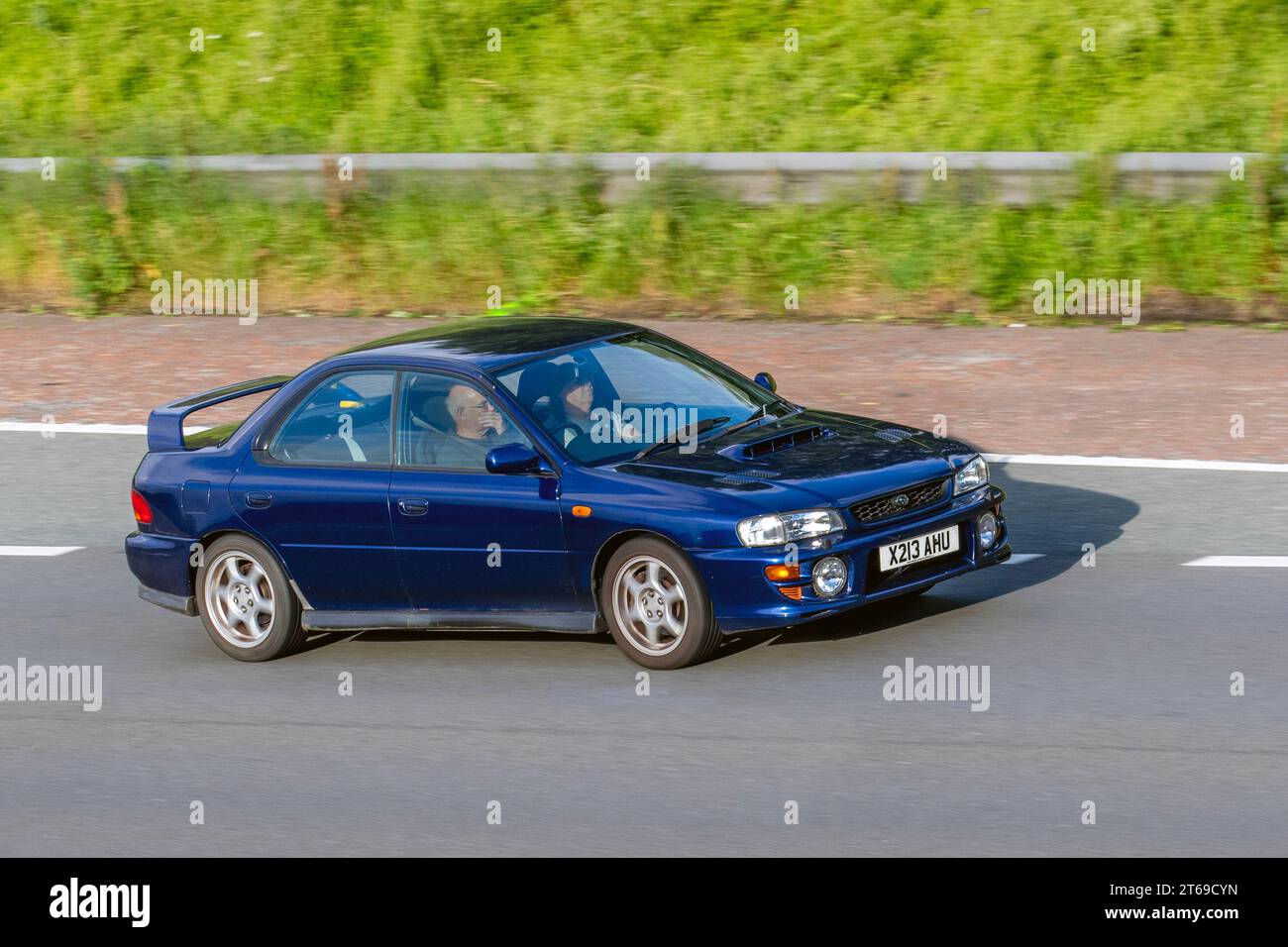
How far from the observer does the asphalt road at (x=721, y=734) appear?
6.35 metres

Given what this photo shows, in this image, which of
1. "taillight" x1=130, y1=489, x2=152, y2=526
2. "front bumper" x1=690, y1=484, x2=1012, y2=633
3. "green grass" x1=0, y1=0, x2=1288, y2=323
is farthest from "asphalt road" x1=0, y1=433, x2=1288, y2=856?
"green grass" x1=0, y1=0, x2=1288, y2=323

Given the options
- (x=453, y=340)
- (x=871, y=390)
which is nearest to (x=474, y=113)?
(x=871, y=390)

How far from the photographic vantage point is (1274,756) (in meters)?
6.71

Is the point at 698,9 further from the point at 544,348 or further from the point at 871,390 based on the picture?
the point at 544,348

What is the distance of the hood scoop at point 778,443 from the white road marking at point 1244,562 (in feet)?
7.22

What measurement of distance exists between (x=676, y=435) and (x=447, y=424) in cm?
104

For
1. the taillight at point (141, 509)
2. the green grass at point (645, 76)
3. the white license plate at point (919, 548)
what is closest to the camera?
the white license plate at point (919, 548)

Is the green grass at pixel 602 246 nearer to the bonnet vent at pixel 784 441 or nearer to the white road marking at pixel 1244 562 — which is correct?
the white road marking at pixel 1244 562

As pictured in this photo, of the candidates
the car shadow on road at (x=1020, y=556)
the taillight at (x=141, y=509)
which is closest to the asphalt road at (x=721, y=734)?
the car shadow on road at (x=1020, y=556)

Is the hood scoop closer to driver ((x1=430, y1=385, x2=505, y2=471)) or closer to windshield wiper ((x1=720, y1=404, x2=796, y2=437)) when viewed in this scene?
windshield wiper ((x1=720, y1=404, x2=796, y2=437))

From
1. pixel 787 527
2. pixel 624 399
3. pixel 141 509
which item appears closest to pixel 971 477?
pixel 787 527

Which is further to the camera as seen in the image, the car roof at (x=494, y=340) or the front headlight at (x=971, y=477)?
the car roof at (x=494, y=340)

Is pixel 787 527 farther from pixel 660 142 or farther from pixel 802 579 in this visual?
pixel 660 142

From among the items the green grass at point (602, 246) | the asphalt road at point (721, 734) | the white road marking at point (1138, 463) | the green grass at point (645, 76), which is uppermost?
the green grass at point (645, 76)
